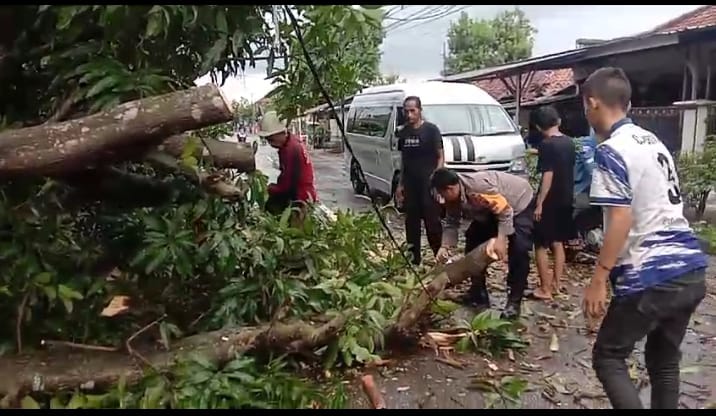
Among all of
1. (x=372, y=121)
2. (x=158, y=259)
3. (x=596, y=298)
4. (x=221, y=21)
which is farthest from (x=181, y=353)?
(x=372, y=121)

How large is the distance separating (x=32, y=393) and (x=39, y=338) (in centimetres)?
43

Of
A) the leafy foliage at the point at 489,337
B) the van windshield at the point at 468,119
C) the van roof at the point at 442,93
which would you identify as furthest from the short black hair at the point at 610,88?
the van roof at the point at 442,93

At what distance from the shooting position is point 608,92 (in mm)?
3084

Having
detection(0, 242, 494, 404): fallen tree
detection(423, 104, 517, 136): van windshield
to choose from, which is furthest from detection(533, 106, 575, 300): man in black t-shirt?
detection(423, 104, 517, 136): van windshield

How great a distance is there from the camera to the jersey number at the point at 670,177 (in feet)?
9.93

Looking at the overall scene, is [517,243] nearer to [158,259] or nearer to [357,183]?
[158,259]

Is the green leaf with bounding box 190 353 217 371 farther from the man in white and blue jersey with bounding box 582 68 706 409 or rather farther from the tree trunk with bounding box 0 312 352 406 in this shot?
the man in white and blue jersey with bounding box 582 68 706 409

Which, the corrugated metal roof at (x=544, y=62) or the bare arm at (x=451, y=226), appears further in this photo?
the corrugated metal roof at (x=544, y=62)

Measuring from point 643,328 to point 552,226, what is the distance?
3122 millimetres

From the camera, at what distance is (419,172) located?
265 inches

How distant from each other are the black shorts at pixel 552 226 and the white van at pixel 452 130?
13.8 ft

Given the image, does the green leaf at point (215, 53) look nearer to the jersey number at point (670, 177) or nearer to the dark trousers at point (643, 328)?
the jersey number at point (670, 177)

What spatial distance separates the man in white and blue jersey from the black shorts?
2.97 m
